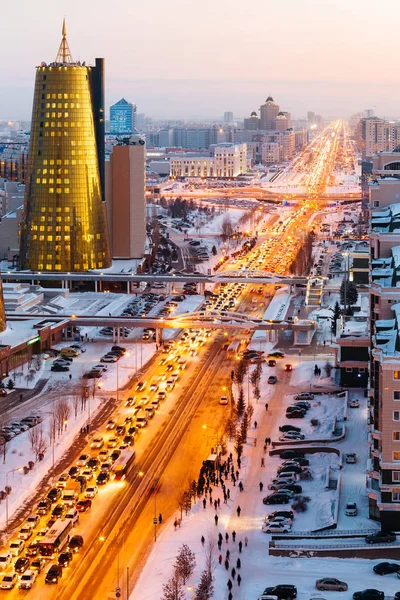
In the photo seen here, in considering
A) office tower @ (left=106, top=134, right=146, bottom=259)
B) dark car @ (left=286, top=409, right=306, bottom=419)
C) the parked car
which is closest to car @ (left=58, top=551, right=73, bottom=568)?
the parked car

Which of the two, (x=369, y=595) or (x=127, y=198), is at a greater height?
(x=127, y=198)

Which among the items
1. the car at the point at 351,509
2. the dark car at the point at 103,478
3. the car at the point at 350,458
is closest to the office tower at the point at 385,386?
the car at the point at 351,509

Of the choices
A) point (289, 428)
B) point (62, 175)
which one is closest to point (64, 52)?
point (62, 175)

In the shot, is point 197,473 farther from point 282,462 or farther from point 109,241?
point 109,241

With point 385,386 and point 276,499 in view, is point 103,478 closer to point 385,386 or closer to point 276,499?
point 276,499

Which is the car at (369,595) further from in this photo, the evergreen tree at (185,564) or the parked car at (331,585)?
the evergreen tree at (185,564)

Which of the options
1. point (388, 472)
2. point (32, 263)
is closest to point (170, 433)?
point (388, 472)

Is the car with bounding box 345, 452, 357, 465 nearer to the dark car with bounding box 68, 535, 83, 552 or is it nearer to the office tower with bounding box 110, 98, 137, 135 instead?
the dark car with bounding box 68, 535, 83, 552
